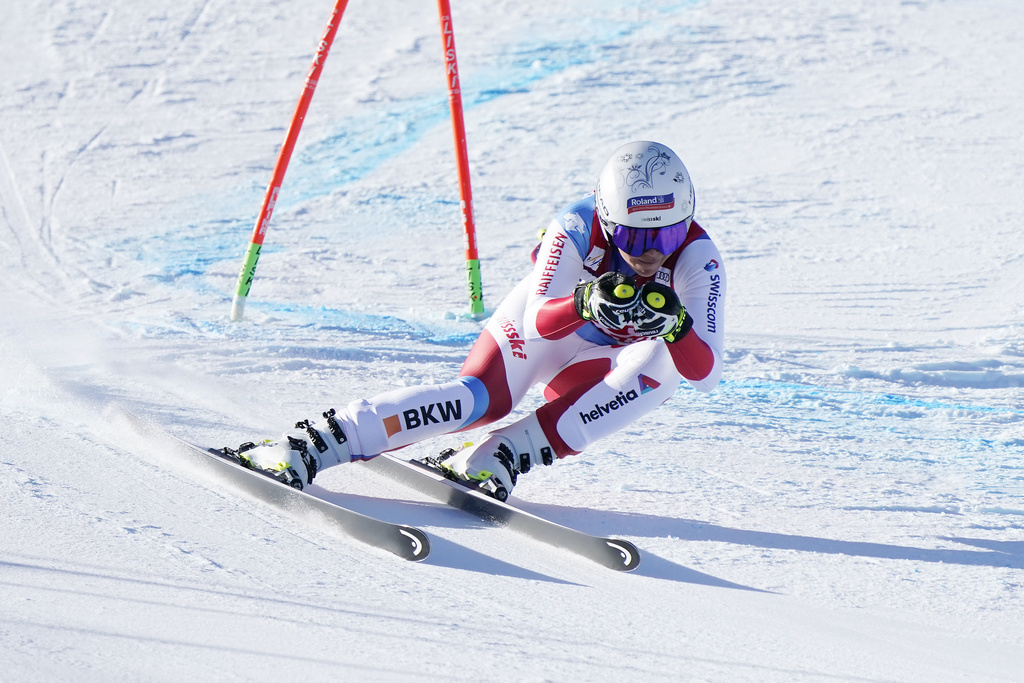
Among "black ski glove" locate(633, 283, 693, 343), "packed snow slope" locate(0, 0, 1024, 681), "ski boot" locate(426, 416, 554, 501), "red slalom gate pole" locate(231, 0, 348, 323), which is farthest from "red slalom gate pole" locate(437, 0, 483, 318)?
"black ski glove" locate(633, 283, 693, 343)

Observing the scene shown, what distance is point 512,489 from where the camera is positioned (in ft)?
11.4

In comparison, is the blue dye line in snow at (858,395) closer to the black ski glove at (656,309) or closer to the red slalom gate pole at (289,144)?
the black ski glove at (656,309)

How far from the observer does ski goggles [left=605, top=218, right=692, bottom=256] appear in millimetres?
3389

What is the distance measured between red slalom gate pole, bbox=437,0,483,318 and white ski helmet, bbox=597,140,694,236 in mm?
2621

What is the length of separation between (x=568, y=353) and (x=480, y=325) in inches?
90.0

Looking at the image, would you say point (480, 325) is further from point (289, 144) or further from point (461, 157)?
point (289, 144)

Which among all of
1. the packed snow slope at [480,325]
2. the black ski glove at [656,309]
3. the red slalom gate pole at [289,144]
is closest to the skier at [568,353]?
the black ski glove at [656,309]

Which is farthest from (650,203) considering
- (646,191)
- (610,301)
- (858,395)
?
(858,395)

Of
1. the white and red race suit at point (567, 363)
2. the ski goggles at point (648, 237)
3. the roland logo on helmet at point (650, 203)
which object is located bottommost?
the white and red race suit at point (567, 363)

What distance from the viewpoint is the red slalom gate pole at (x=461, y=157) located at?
5.92m

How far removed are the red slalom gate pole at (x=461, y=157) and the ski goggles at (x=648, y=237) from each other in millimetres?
2626

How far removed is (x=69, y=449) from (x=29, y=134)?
25.9ft

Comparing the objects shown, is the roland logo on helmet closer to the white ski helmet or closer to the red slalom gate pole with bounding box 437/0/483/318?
the white ski helmet

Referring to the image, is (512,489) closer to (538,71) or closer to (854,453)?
(854,453)
